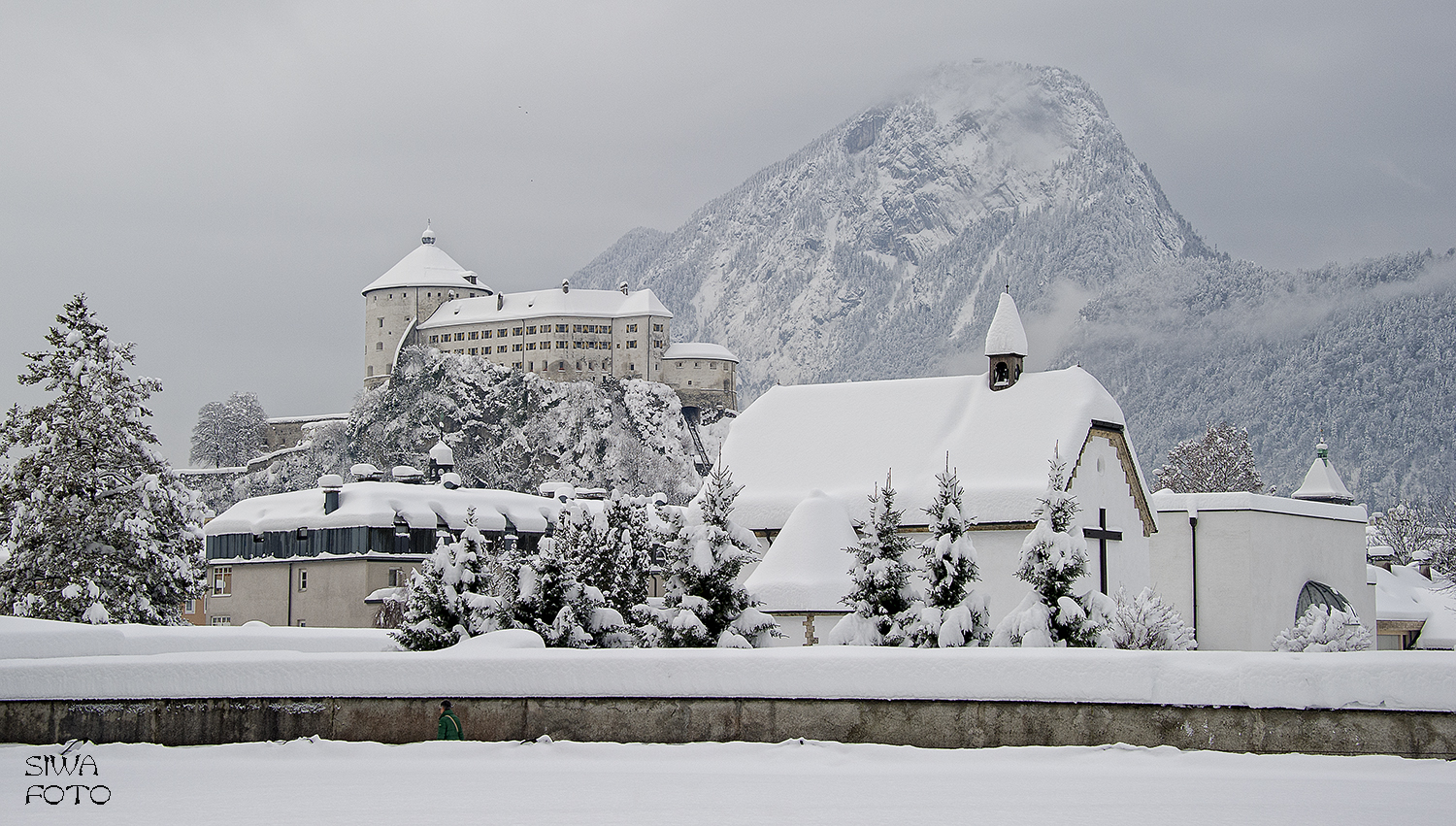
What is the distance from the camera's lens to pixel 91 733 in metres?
20.8

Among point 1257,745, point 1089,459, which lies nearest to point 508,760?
point 1257,745

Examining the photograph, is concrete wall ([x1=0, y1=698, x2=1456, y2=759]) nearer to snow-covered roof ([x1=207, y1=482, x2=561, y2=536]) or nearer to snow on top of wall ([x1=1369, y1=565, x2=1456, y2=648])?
snow-covered roof ([x1=207, y1=482, x2=561, y2=536])

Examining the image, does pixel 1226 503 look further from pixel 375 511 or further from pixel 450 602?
pixel 375 511

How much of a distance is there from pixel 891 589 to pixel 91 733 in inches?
547

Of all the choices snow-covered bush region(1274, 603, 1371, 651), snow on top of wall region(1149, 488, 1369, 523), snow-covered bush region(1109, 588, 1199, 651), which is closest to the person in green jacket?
snow-covered bush region(1109, 588, 1199, 651)

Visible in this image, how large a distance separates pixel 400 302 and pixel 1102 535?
425 feet

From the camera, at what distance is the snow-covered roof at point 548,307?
506 ft

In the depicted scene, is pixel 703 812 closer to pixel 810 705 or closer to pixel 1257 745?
pixel 810 705

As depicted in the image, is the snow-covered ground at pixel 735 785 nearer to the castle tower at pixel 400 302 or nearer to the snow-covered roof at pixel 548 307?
the snow-covered roof at pixel 548 307

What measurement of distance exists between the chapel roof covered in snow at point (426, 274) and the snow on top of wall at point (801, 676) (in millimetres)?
144790

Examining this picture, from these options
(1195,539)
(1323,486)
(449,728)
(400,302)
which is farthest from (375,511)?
(400,302)

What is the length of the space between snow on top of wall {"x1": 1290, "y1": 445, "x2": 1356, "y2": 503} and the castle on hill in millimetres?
83716

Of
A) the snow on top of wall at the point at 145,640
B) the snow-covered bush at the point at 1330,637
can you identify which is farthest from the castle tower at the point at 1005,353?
the snow on top of wall at the point at 145,640

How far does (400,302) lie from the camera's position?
161875 mm
